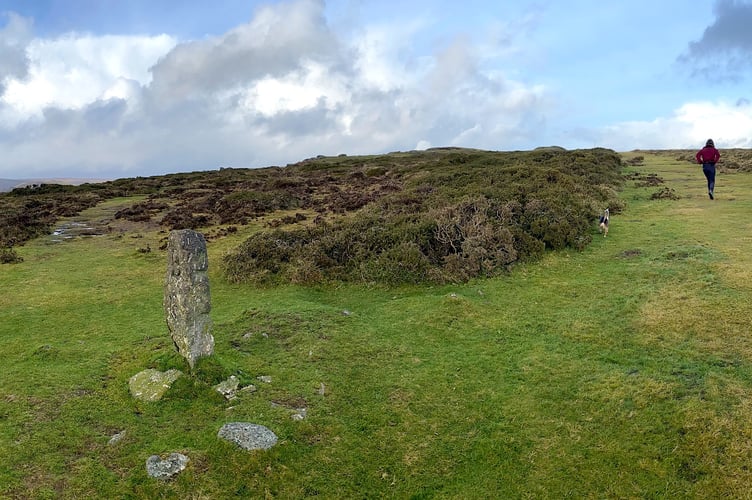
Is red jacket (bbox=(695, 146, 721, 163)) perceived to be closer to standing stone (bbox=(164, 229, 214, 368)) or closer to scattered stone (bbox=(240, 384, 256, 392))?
scattered stone (bbox=(240, 384, 256, 392))

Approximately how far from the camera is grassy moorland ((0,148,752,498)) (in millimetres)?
6555

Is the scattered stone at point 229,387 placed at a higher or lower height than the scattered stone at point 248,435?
higher

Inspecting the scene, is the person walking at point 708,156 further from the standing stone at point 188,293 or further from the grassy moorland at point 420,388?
the standing stone at point 188,293

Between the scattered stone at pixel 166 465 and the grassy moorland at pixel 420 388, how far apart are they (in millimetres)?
117

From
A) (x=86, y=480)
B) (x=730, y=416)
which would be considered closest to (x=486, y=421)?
(x=730, y=416)

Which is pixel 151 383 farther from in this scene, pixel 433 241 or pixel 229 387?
pixel 433 241

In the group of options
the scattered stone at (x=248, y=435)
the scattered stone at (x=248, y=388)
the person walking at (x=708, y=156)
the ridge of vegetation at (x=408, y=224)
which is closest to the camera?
the scattered stone at (x=248, y=435)

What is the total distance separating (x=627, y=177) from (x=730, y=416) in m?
33.3

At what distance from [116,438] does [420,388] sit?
16.4 feet

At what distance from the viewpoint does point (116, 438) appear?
7.27 metres

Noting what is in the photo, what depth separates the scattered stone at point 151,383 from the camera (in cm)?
836

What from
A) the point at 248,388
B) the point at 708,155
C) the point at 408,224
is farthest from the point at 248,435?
the point at 708,155

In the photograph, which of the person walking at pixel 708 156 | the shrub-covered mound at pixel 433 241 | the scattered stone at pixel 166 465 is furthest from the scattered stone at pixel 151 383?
the person walking at pixel 708 156

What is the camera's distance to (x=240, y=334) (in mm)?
11133
